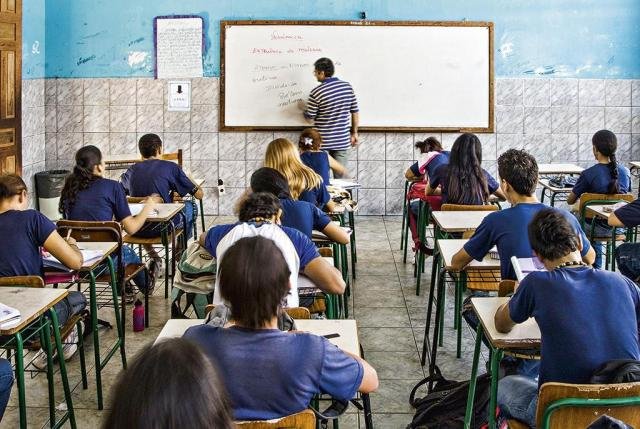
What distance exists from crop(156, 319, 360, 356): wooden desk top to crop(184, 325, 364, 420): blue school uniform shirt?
22.2 inches

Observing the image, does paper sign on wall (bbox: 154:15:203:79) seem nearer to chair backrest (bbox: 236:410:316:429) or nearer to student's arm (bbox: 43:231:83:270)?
student's arm (bbox: 43:231:83:270)

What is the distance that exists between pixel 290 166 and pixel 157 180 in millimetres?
1459

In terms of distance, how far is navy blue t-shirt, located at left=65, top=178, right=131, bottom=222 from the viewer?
442 cm

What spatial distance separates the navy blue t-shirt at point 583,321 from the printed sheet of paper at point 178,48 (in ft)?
20.0

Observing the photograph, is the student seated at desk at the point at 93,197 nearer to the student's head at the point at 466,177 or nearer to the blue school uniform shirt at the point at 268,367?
the student's head at the point at 466,177

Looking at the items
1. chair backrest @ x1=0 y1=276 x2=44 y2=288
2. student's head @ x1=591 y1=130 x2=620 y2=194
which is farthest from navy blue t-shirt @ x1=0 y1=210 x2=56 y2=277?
student's head @ x1=591 y1=130 x2=620 y2=194

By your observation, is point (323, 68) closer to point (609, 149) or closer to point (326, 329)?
point (609, 149)

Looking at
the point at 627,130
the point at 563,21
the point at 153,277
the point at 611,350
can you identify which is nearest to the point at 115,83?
the point at 153,277

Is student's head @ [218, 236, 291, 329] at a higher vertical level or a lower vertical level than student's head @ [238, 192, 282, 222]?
lower

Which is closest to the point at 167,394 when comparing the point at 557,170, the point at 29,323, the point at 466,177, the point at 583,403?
the point at 583,403

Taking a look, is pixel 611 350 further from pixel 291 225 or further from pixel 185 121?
pixel 185 121

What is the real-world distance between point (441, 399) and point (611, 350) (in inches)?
46.0

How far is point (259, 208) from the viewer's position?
314cm

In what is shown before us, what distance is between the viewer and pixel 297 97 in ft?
25.8
